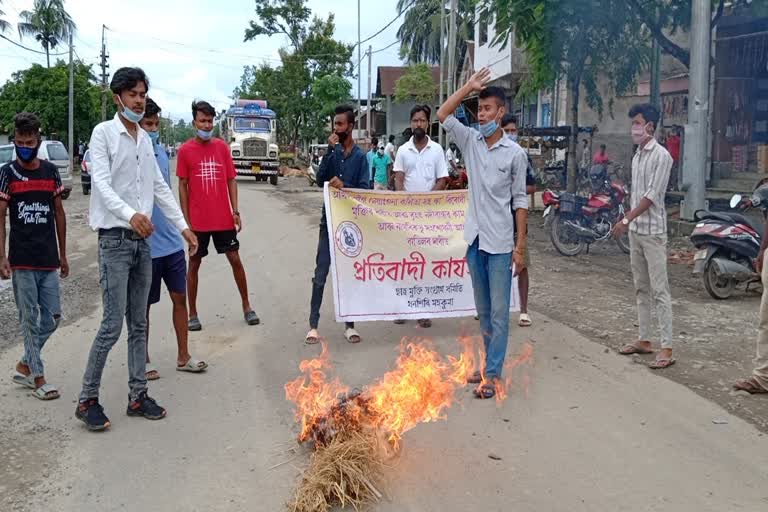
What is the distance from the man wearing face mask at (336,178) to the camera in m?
6.62

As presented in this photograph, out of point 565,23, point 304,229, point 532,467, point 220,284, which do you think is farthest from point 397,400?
point 304,229

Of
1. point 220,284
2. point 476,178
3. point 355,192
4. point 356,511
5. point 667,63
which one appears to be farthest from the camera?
point 667,63

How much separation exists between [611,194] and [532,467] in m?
9.06

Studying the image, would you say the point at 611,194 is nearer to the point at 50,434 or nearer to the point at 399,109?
the point at 50,434

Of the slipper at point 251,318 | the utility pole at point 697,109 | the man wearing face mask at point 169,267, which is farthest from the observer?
the utility pole at point 697,109

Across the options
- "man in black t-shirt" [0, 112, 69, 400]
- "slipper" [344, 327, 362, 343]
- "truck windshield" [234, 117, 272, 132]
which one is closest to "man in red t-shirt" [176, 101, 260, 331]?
"slipper" [344, 327, 362, 343]

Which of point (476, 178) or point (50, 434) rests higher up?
point (476, 178)

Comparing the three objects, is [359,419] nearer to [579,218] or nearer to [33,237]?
[33,237]

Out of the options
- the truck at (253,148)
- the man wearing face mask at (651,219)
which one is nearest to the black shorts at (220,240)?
the man wearing face mask at (651,219)

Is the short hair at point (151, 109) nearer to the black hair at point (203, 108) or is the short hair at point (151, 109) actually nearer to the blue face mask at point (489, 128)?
the black hair at point (203, 108)

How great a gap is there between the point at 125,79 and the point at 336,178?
2.48 meters

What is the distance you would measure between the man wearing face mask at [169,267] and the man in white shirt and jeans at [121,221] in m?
0.80

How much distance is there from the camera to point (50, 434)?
458 cm

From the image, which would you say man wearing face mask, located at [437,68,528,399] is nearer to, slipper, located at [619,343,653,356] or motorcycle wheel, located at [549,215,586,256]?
slipper, located at [619,343,653,356]
